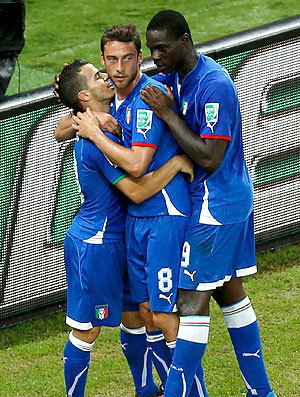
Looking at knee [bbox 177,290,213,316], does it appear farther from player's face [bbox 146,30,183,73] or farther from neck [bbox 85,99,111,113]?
player's face [bbox 146,30,183,73]

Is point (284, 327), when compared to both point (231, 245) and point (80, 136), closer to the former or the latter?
point (231, 245)

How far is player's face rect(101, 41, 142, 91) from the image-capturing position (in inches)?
190

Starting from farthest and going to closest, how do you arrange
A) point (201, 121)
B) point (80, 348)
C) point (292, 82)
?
point (292, 82) → point (80, 348) → point (201, 121)

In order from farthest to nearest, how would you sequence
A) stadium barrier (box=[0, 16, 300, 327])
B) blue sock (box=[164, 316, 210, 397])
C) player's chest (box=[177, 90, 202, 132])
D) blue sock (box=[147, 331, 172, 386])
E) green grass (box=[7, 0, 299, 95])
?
green grass (box=[7, 0, 299, 95]) → stadium barrier (box=[0, 16, 300, 327]) → blue sock (box=[147, 331, 172, 386]) → blue sock (box=[164, 316, 210, 397]) → player's chest (box=[177, 90, 202, 132])

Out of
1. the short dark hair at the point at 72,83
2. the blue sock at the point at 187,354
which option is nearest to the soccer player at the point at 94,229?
the short dark hair at the point at 72,83

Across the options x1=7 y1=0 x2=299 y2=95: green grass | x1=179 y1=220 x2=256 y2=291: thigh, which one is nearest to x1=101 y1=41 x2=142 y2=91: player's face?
x1=179 y1=220 x2=256 y2=291: thigh

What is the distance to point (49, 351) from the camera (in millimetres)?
6039

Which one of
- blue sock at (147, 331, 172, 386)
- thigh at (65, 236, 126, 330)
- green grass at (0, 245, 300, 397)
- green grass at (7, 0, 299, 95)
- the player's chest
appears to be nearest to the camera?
the player's chest

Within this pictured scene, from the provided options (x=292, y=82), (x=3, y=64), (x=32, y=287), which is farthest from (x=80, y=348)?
(x=3, y=64)

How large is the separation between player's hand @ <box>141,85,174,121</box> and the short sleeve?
14cm

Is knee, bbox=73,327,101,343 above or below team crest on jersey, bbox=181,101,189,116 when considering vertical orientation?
below

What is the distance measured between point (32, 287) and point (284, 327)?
54.8 inches

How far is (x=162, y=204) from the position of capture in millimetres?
4965

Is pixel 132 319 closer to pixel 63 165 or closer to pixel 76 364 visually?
pixel 76 364
